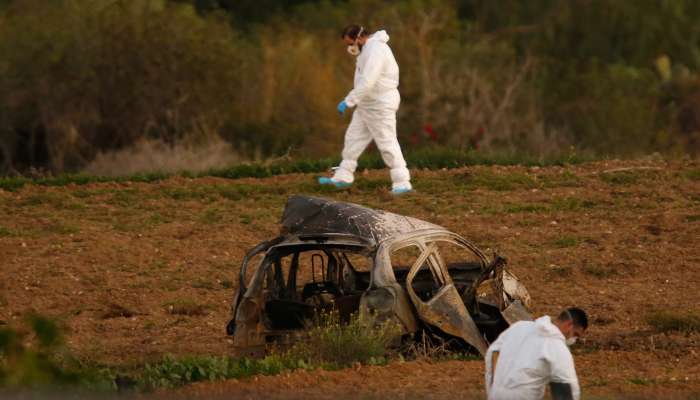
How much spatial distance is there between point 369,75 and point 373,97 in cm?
40

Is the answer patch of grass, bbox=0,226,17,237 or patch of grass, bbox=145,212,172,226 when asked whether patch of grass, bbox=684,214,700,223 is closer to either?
patch of grass, bbox=145,212,172,226

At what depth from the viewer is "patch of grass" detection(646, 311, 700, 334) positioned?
12617 millimetres

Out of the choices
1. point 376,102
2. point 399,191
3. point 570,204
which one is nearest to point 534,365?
point 376,102

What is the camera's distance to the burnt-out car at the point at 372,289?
10930 millimetres

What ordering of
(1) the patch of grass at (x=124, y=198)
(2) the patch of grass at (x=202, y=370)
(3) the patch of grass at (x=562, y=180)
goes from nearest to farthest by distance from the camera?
(2) the patch of grass at (x=202, y=370) < (1) the patch of grass at (x=124, y=198) < (3) the patch of grass at (x=562, y=180)

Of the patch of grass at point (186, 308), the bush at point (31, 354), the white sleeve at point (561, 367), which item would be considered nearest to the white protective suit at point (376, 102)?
the patch of grass at point (186, 308)

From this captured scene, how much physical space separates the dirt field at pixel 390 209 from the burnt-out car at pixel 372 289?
44 centimetres

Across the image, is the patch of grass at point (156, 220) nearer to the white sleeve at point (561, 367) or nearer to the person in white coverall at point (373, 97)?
the person in white coverall at point (373, 97)

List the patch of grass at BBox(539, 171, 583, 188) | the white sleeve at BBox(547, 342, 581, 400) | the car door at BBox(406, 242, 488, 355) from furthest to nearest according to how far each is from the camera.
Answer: the patch of grass at BBox(539, 171, 583, 188)
the car door at BBox(406, 242, 488, 355)
the white sleeve at BBox(547, 342, 581, 400)

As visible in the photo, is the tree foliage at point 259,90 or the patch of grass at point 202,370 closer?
the patch of grass at point 202,370

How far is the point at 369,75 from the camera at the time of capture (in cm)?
1716

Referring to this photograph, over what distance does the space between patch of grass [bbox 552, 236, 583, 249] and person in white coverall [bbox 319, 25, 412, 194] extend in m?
2.33

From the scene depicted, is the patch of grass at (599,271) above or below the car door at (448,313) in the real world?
below

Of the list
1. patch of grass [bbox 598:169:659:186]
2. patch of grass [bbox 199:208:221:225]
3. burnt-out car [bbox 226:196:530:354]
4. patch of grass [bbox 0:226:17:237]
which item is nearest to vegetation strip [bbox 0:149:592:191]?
patch of grass [bbox 598:169:659:186]
